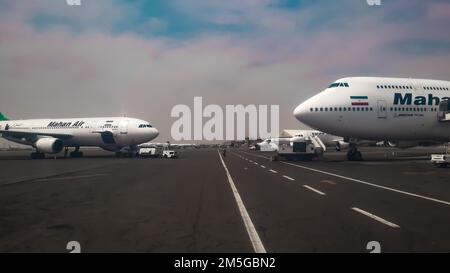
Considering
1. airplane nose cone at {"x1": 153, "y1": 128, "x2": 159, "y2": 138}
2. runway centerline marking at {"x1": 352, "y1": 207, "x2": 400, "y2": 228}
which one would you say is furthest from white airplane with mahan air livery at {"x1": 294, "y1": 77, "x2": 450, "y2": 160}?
runway centerline marking at {"x1": 352, "y1": 207, "x2": 400, "y2": 228}

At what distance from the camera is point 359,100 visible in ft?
106

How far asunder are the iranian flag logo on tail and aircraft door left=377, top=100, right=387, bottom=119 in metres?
1.15

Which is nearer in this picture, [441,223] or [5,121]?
[441,223]

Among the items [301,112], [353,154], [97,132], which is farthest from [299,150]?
[97,132]

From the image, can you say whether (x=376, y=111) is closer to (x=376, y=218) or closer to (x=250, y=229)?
(x=376, y=218)

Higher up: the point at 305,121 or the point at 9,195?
the point at 305,121

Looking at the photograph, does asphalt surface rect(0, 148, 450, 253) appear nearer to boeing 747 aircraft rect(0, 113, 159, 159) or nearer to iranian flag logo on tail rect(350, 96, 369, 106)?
iranian flag logo on tail rect(350, 96, 369, 106)

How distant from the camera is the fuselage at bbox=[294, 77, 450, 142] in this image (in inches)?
1261

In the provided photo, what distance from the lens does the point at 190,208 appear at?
404 inches
